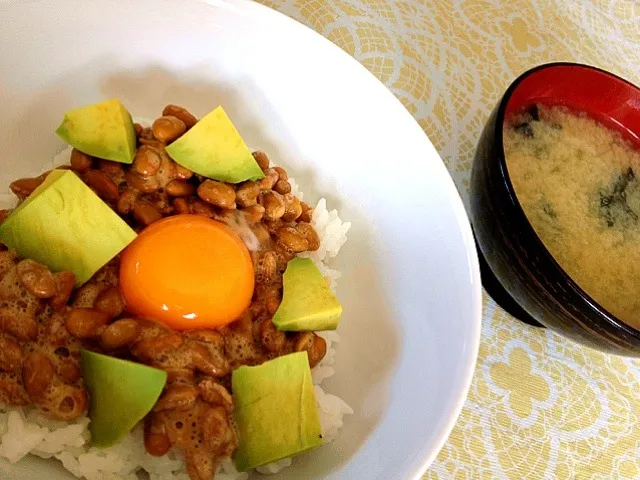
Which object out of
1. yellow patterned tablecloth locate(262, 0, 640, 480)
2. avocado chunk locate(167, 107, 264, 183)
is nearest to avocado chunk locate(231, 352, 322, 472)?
yellow patterned tablecloth locate(262, 0, 640, 480)

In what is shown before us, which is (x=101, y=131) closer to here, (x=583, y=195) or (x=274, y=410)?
(x=274, y=410)

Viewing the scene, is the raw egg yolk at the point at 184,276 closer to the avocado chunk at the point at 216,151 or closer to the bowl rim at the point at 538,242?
the avocado chunk at the point at 216,151

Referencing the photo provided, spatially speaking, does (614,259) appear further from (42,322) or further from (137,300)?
(42,322)

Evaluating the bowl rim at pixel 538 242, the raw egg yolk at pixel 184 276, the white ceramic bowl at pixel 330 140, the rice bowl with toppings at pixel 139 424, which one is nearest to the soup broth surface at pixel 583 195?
the bowl rim at pixel 538 242

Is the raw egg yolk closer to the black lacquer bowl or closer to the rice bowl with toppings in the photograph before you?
the rice bowl with toppings

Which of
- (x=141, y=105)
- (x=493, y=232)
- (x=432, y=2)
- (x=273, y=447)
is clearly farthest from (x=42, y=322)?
(x=432, y=2)
